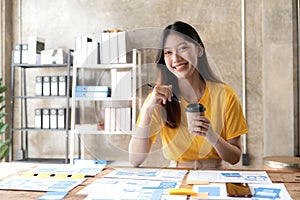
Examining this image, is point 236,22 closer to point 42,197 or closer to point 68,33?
point 68,33

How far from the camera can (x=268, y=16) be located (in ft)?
11.2

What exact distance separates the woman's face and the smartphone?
22.4 inches

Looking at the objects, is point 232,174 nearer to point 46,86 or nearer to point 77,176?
point 77,176

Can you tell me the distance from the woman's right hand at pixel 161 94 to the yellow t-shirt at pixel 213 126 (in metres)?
0.11

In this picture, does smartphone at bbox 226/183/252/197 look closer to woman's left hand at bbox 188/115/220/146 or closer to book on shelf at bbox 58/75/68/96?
woman's left hand at bbox 188/115/220/146

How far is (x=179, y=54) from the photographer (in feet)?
5.16

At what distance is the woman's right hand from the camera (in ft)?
5.32

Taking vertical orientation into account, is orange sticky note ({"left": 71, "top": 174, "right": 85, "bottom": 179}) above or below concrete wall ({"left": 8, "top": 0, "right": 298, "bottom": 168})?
below

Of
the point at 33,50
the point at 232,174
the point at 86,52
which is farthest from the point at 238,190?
the point at 33,50

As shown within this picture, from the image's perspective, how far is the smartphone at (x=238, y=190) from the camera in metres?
1.16

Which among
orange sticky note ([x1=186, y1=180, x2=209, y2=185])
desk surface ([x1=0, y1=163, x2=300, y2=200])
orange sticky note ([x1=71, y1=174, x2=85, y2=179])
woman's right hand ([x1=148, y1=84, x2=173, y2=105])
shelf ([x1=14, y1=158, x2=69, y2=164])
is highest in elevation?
woman's right hand ([x1=148, y1=84, x2=173, y2=105])

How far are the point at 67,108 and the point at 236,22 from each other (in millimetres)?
1808

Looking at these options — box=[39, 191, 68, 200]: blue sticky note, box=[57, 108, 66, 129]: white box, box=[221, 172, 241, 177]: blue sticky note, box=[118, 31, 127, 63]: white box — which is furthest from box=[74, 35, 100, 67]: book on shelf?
box=[39, 191, 68, 200]: blue sticky note

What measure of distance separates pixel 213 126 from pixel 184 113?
184 mm
